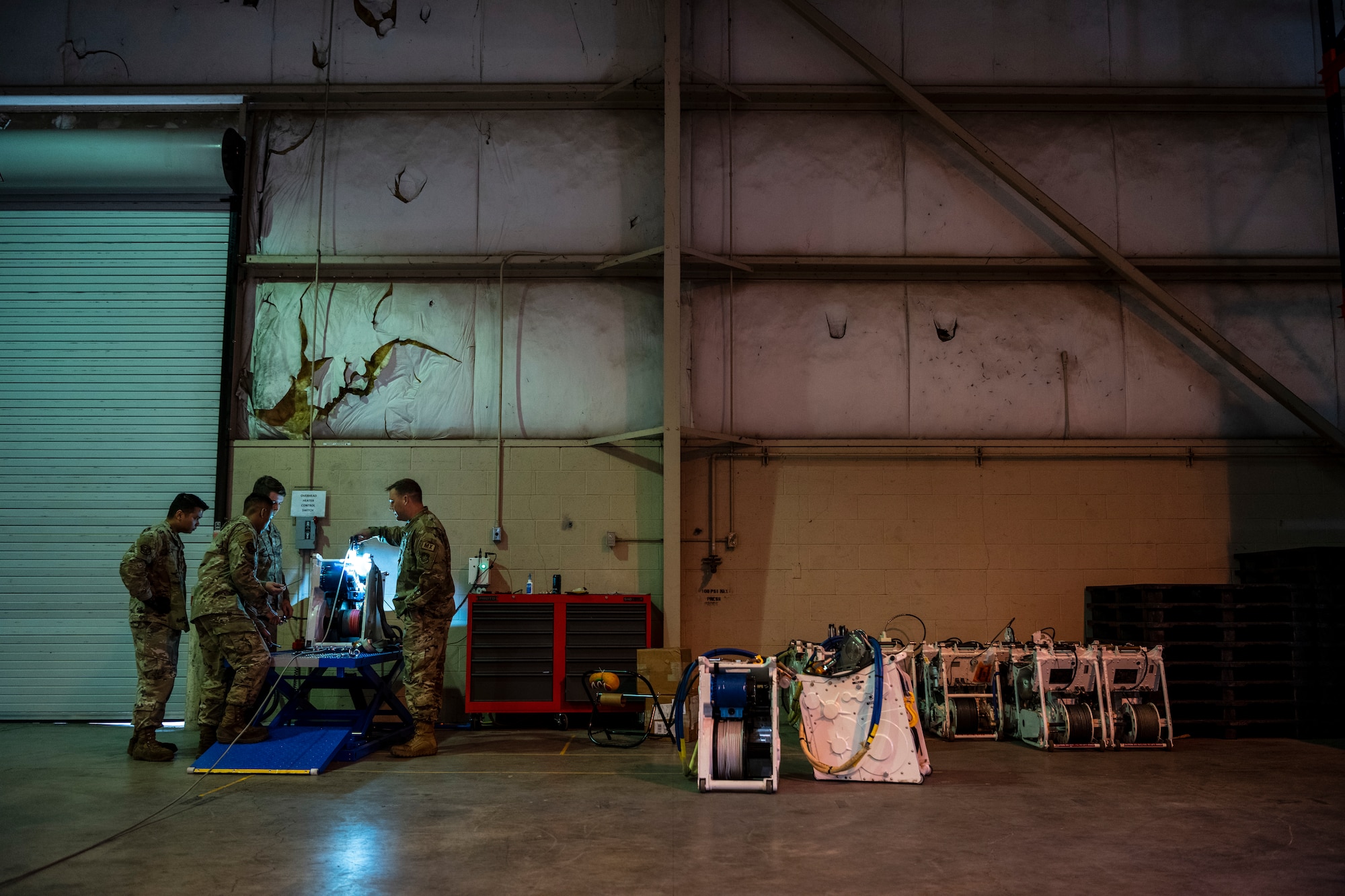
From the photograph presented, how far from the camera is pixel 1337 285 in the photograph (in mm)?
8219

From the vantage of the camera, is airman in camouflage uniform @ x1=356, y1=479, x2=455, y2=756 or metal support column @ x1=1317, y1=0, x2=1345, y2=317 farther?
metal support column @ x1=1317, y1=0, x2=1345, y2=317

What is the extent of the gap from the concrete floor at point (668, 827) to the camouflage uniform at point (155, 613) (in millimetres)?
424

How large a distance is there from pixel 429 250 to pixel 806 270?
3.35m

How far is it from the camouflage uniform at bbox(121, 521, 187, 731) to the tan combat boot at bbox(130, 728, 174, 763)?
0.04m

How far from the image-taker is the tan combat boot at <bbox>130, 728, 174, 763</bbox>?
5848 millimetres

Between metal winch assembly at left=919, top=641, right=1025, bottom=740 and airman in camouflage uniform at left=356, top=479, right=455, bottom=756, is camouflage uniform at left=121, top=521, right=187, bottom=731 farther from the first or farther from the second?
metal winch assembly at left=919, top=641, right=1025, bottom=740

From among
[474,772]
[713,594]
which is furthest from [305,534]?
[713,594]

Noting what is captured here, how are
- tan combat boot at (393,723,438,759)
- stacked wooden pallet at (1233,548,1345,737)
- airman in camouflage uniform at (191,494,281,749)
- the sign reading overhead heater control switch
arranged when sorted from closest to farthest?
airman in camouflage uniform at (191,494,281,749) < tan combat boot at (393,723,438,759) < stacked wooden pallet at (1233,548,1345,737) < the sign reading overhead heater control switch

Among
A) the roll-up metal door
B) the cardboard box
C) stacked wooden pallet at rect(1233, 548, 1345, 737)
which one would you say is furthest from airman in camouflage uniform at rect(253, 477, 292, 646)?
stacked wooden pallet at rect(1233, 548, 1345, 737)

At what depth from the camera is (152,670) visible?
5934mm

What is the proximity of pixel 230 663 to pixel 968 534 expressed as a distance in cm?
578

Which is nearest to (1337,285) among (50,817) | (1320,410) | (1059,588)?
(1320,410)

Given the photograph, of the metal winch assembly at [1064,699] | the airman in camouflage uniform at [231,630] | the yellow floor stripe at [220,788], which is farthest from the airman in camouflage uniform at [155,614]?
the metal winch assembly at [1064,699]

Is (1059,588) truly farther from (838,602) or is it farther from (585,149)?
(585,149)
